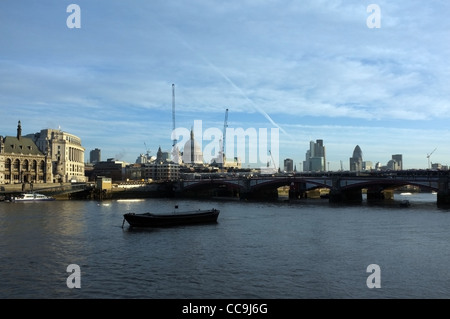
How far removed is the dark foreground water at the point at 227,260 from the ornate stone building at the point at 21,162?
117m

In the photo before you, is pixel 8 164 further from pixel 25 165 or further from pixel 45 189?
pixel 45 189

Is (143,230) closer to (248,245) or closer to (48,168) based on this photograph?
(248,245)

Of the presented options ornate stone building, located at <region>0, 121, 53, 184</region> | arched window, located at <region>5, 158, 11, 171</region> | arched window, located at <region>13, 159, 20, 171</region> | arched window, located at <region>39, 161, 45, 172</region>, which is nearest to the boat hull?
ornate stone building, located at <region>0, 121, 53, 184</region>

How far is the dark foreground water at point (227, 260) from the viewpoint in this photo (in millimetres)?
27734

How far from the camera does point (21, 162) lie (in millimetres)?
168000

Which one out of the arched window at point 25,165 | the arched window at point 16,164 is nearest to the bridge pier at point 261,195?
the arched window at point 25,165

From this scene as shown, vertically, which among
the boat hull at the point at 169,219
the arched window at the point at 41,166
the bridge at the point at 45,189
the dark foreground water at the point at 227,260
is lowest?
the dark foreground water at the point at 227,260

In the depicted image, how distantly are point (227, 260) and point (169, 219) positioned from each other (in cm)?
3002

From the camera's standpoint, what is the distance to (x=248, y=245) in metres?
45.2

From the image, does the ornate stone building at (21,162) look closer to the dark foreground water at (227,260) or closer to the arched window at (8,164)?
the arched window at (8,164)

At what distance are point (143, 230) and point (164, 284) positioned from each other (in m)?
30.8

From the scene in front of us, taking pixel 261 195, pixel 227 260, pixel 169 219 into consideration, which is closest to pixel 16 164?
pixel 261 195
